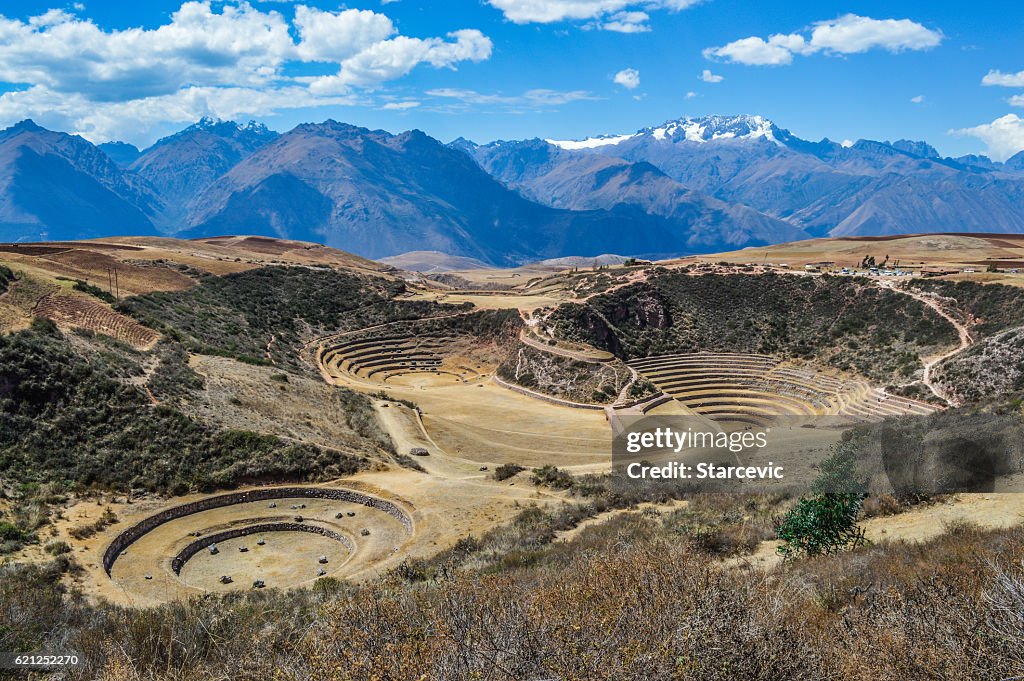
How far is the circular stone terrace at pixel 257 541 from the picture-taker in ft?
64.1

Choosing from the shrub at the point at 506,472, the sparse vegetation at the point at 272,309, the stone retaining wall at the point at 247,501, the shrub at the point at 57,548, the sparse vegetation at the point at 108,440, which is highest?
the sparse vegetation at the point at 272,309

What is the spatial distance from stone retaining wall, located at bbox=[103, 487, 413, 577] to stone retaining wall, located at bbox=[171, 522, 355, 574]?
193 centimetres

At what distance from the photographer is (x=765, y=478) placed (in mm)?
24516

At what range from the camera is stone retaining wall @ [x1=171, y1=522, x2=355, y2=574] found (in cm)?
2134

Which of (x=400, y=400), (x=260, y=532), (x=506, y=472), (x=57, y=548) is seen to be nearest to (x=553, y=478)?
(x=506, y=472)

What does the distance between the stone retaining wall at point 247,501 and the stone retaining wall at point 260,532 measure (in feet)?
6.33

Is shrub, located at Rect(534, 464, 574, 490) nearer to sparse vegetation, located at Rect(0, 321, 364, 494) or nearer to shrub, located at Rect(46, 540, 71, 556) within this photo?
sparse vegetation, located at Rect(0, 321, 364, 494)

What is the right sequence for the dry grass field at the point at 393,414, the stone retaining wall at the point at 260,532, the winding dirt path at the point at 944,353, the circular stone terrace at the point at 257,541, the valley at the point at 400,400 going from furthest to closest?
the winding dirt path at the point at 944,353 → the stone retaining wall at the point at 260,532 → the dry grass field at the point at 393,414 → the valley at the point at 400,400 → the circular stone terrace at the point at 257,541

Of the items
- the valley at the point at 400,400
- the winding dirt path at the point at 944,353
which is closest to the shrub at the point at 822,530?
the valley at the point at 400,400

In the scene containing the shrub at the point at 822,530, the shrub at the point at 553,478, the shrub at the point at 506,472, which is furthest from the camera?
the shrub at the point at 506,472

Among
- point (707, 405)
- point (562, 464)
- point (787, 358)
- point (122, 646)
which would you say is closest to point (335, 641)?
point (122, 646)

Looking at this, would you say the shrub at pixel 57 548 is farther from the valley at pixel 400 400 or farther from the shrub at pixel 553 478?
the shrub at pixel 553 478

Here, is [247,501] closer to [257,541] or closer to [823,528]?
[257,541]

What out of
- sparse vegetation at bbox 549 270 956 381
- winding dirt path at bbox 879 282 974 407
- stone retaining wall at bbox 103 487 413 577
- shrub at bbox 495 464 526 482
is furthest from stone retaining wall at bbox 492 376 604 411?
stone retaining wall at bbox 103 487 413 577
